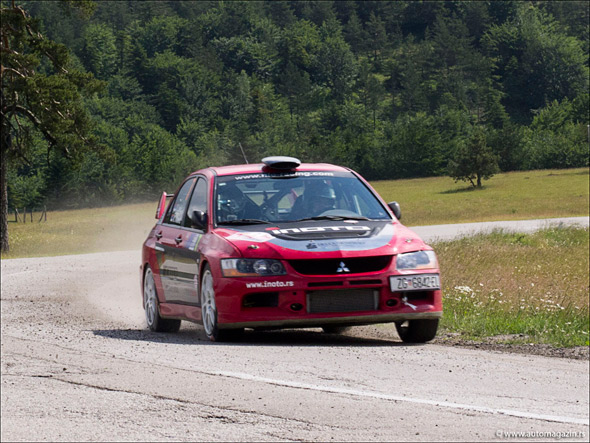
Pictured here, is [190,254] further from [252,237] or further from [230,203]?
[252,237]

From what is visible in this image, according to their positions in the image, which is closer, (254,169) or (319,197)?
(319,197)

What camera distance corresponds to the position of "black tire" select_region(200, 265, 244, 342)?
25.6 feet

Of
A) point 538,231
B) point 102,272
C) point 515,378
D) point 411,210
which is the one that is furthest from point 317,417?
point 515,378

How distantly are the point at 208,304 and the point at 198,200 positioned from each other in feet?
5.41

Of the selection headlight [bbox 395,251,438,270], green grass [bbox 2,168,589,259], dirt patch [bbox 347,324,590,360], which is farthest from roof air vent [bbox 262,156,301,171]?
green grass [bbox 2,168,589,259]

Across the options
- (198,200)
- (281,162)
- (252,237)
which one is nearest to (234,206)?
(281,162)

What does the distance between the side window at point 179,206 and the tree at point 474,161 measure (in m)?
95.8

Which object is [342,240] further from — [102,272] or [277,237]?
[102,272]

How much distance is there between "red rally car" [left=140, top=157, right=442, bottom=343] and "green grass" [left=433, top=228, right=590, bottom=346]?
4930 mm

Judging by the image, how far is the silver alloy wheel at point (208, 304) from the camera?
7783 mm

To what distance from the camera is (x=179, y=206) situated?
1016cm

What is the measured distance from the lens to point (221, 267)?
24.7 ft

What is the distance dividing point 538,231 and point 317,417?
111m

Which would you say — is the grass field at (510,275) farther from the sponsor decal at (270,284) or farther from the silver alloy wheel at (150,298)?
the sponsor decal at (270,284)
